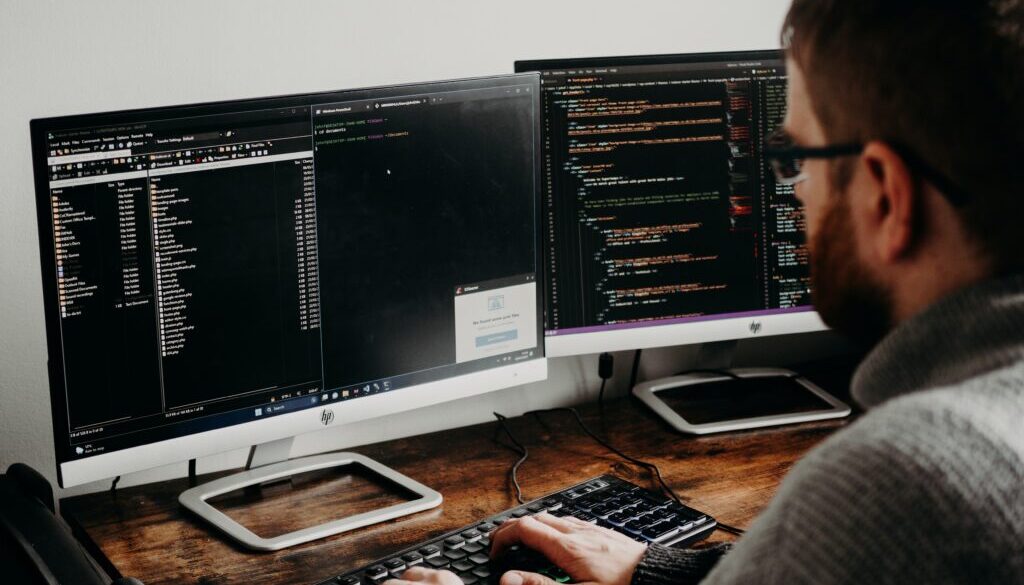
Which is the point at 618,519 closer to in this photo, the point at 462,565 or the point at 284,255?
the point at 462,565

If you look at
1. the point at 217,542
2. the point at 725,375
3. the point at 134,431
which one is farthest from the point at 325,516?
the point at 725,375

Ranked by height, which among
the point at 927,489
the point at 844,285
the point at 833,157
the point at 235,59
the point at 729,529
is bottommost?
the point at 729,529

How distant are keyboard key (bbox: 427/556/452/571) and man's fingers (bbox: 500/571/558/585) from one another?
0.30 feet

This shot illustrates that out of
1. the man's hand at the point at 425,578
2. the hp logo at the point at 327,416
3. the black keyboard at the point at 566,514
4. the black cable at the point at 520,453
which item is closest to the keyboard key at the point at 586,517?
the black keyboard at the point at 566,514

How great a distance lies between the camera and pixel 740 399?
1.92 meters

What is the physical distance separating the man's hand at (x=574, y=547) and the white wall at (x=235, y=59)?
1.67 feet

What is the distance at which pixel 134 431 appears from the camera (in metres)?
1.39

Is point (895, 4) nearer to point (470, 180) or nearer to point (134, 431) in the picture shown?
point (470, 180)

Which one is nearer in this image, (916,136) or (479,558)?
(916,136)

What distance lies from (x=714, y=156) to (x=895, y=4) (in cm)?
89

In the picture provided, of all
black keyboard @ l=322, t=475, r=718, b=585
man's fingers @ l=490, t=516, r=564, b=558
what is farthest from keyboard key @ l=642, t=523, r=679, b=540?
man's fingers @ l=490, t=516, r=564, b=558

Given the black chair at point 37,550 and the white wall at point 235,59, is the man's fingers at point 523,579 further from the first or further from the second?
the white wall at point 235,59

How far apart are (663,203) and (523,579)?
0.71 m

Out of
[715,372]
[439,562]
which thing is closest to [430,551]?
[439,562]
